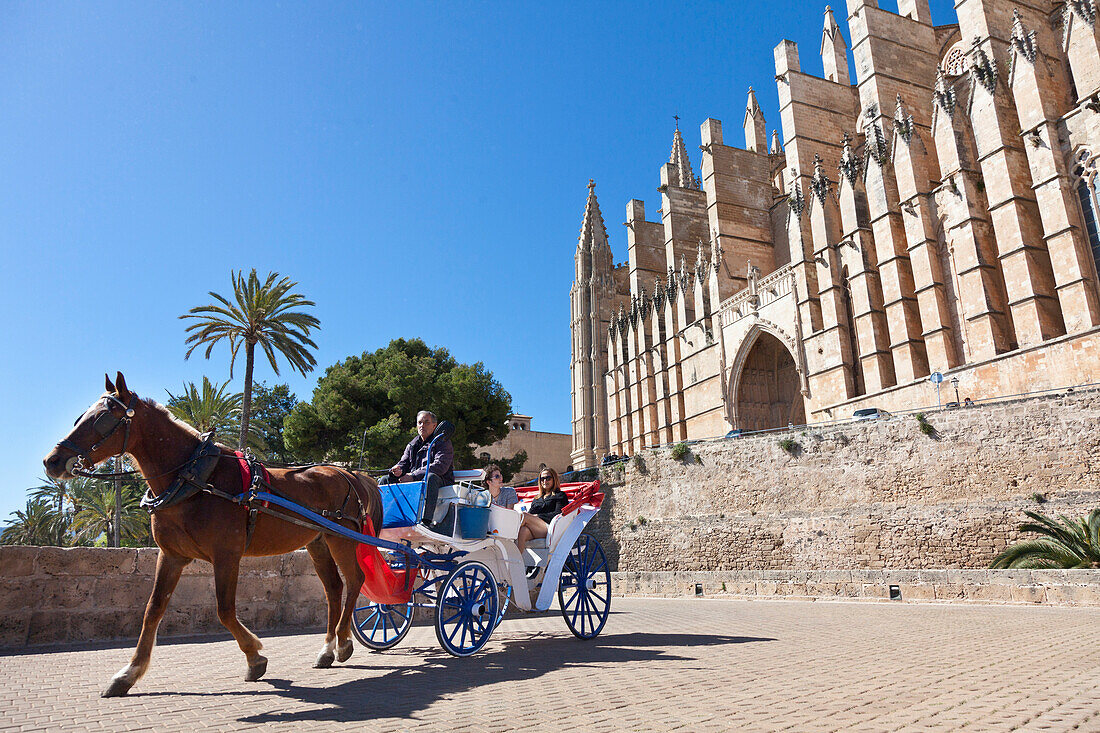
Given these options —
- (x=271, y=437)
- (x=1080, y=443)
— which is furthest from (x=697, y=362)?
(x=271, y=437)

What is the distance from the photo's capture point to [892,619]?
Answer: 24.7ft

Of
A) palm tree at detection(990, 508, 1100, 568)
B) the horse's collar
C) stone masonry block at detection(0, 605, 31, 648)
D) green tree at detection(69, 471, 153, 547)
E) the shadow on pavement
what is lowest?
the shadow on pavement

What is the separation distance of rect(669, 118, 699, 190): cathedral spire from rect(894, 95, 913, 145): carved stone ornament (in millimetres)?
21900

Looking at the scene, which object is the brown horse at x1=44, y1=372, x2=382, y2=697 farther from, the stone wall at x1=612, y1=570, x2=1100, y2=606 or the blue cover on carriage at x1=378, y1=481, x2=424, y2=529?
the stone wall at x1=612, y1=570, x2=1100, y2=606

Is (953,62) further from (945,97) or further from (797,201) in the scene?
(797,201)

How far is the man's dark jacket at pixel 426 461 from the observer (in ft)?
17.6

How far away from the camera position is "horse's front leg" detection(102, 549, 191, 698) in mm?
3664

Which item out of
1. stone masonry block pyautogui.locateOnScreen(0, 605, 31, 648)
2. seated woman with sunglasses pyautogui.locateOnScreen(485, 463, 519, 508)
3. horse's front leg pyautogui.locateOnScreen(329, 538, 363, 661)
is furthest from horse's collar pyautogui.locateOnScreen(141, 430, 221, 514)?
stone masonry block pyautogui.locateOnScreen(0, 605, 31, 648)

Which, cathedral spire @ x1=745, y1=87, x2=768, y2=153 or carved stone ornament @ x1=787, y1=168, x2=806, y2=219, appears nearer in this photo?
carved stone ornament @ x1=787, y1=168, x2=806, y2=219

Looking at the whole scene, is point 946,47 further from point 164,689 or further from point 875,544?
point 164,689

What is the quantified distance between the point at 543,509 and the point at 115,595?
14.0 ft

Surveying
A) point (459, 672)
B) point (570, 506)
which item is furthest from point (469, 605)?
point (570, 506)

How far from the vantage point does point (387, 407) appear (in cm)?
2791

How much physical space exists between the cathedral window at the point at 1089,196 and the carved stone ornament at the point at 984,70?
10.8ft
